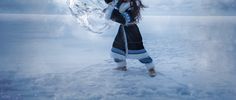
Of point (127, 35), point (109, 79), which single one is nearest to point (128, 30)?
point (127, 35)

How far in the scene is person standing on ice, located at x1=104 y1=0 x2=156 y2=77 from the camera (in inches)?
258

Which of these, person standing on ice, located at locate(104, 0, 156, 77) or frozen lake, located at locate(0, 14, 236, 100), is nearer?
frozen lake, located at locate(0, 14, 236, 100)

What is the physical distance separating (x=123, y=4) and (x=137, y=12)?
278mm

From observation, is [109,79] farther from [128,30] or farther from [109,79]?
[128,30]

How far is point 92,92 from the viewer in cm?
564

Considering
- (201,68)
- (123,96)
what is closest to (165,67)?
(201,68)

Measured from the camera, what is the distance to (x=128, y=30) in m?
6.69

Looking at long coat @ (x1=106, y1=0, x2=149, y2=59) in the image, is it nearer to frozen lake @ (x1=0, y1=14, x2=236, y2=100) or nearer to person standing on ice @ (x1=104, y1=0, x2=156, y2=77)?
person standing on ice @ (x1=104, y1=0, x2=156, y2=77)

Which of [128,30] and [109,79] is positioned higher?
[128,30]

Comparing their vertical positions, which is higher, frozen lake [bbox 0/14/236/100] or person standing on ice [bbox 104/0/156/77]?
person standing on ice [bbox 104/0/156/77]

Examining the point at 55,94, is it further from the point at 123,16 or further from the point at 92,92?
the point at 123,16

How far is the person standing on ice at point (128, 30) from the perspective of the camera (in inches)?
258

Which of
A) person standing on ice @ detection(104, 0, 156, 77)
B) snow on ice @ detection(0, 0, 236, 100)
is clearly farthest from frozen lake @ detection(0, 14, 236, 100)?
person standing on ice @ detection(104, 0, 156, 77)

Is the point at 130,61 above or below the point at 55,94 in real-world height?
above
